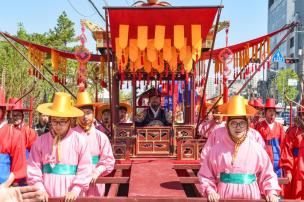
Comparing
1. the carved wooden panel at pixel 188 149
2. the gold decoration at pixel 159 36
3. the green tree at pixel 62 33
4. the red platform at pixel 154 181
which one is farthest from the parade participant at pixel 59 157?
the green tree at pixel 62 33

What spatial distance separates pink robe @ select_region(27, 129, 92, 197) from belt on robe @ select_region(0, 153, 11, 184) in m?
0.45

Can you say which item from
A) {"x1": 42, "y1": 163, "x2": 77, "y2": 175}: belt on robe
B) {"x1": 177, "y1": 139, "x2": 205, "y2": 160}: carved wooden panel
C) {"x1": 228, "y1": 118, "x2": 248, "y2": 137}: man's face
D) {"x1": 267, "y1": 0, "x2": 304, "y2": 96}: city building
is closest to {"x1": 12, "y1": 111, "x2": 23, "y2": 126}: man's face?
{"x1": 177, "y1": 139, "x2": 205, "y2": 160}: carved wooden panel

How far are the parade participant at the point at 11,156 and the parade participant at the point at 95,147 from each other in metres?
0.73

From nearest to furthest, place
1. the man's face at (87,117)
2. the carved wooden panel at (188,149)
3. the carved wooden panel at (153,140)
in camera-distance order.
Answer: the man's face at (87,117) → the carved wooden panel at (188,149) → the carved wooden panel at (153,140)

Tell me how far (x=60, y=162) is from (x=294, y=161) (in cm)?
308

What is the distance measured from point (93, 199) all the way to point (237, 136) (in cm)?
132

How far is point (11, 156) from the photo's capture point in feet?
13.9

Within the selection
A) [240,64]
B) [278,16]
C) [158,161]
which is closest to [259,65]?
[240,64]

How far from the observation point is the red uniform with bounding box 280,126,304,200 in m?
5.30

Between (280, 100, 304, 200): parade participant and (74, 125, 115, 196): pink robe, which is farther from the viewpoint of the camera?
(280, 100, 304, 200): parade participant

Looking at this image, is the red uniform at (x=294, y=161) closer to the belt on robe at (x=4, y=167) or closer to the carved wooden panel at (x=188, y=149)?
the carved wooden panel at (x=188, y=149)

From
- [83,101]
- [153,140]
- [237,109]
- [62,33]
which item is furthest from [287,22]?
[237,109]

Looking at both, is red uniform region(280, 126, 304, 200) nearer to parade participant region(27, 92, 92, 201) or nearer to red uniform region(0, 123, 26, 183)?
parade participant region(27, 92, 92, 201)

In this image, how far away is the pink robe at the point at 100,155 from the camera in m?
4.54
